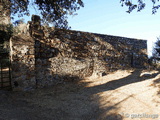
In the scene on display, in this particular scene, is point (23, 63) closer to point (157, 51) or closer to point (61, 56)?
point (61, 56)

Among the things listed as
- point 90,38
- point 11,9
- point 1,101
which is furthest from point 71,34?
point 1,101

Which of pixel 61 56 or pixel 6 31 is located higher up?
pixel 6 31

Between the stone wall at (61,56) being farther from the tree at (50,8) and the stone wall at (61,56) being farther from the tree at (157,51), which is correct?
the tree at (157,51)

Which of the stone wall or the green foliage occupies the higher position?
the green foliage

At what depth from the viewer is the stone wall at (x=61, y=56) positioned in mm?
4066

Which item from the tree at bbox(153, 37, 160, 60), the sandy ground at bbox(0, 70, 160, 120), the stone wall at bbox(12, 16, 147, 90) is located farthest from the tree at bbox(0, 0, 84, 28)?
the tree at bbox(153, 37, 160, 60)

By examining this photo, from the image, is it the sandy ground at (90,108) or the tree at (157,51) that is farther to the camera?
the tree at (157,51)

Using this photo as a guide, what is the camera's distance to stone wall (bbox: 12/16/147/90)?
160 inches

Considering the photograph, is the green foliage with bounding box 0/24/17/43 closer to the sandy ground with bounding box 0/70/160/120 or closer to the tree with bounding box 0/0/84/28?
the tree with bounding box 0/0/84/28

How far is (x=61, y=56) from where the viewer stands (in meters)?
5.29

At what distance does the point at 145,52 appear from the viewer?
8555mm

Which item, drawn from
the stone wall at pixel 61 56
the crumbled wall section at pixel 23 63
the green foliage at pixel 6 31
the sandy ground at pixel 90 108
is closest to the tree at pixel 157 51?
the stone wall at pixel 61 56

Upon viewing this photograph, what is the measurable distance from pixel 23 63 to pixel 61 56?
1759 millimetres

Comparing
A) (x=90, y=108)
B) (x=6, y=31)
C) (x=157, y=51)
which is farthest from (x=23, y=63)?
(x=157, y=51)
